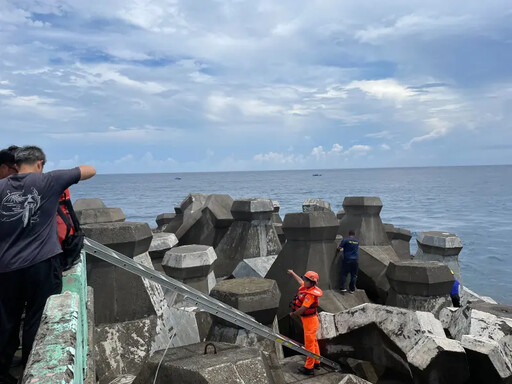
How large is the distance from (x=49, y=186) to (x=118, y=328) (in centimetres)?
307

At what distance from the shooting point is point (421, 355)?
4492mm

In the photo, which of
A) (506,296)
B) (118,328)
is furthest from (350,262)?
(506,296)

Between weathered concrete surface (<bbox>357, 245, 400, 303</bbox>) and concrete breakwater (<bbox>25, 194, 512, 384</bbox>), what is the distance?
2 centimetres

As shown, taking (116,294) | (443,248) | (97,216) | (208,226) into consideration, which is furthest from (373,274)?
(97,216)

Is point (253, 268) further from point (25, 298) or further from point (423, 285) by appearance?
point (25, 298)

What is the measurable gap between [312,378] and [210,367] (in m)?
1.40

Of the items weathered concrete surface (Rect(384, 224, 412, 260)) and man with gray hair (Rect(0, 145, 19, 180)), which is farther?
weathered concrete surface (Rect(384, 224, 412, 260))

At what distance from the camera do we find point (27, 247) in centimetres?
227

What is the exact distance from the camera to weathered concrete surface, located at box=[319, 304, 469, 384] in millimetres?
4480

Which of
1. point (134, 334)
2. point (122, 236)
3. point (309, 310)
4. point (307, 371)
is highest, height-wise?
point (122, 236)

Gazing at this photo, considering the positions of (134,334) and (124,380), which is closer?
(124,380)

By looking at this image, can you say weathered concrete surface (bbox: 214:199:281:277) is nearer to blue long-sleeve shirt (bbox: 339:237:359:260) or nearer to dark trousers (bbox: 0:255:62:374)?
blue long-sleeve shirt (bbox: 339:237:359:260)

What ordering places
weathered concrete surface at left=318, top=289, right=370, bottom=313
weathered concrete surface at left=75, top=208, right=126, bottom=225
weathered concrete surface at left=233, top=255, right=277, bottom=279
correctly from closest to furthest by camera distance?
weathered concrete surface at left=318, top=289, right=370, bottom=313, weathered concrete surface at left=75, top=208, right=126, bottom=225, weathered concrete surface at left=233, top=255, right=277, bottom=279

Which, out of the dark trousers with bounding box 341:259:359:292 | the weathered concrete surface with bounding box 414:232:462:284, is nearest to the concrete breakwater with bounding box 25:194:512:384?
the dark trousers with bounding box 341:259:359:292
